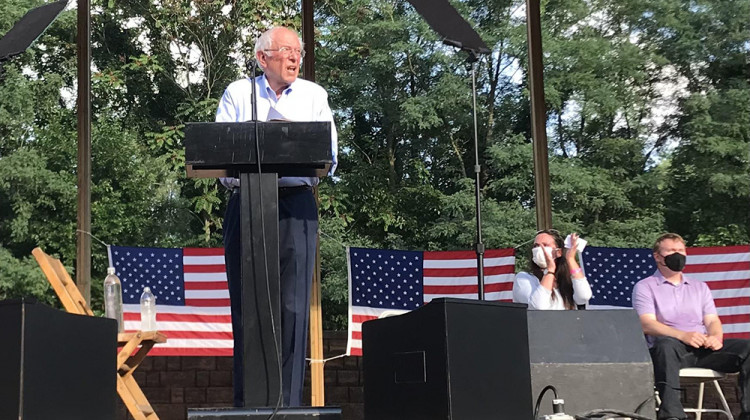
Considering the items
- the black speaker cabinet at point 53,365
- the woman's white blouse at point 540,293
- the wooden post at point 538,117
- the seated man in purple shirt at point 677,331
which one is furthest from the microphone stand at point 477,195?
the black speaker cabinet at point 53,365

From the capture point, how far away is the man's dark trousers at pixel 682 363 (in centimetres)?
371

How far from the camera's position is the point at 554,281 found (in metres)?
4.10

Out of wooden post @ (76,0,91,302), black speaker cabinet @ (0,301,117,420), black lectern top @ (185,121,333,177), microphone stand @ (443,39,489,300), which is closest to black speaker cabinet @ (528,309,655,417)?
microphone stand @ (443,39,489,300)

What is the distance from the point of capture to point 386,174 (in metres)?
5.52

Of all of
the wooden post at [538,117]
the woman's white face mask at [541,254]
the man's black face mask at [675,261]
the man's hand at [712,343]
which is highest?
the wooden post at [538,117]

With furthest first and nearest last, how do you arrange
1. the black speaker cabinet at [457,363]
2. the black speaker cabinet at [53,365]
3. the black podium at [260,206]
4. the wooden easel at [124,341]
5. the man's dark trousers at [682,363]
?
1. the wooden easel at [124,341]
2. the man's dark trousers at [682,363]
3. the black podium at [260,206]
4. the black speaker cabinet at [457,363]
5. the black speaker cabinet at [53,365]

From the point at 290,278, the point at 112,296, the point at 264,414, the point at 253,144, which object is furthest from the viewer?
the point at 112,296

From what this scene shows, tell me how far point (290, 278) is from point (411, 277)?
268cm

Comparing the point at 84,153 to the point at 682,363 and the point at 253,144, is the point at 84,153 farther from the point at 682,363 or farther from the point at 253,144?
the point at 682,363

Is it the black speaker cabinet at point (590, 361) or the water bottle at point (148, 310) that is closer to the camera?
the black speaker cabinet at point (590, 361)

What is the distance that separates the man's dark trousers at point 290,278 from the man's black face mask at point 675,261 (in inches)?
81.7

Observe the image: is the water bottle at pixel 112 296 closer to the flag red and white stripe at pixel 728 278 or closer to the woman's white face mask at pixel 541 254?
the woman's white face mask at pixel 541 254

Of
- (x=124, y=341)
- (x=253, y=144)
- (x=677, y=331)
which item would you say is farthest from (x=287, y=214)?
(x=677, y=331)

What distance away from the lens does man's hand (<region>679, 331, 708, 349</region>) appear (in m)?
4.05
